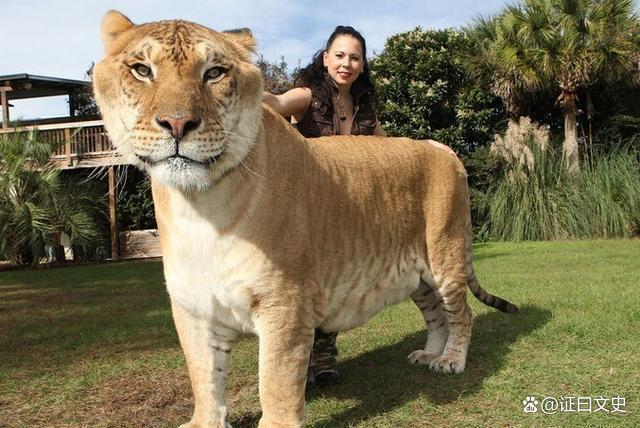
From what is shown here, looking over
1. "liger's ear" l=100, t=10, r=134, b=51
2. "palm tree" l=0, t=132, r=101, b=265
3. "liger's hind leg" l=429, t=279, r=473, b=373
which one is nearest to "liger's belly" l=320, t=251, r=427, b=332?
"liger's hind leg" l=429, t=279, r=473, b=373

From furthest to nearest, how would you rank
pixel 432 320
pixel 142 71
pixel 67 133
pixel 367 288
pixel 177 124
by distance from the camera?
pixel 67 133 < pixel 432 320 < pixel 367 288 < pixel 142 71 < pixel 177 124

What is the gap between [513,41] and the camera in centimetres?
1830

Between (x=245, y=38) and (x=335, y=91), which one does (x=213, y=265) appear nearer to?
(x=245, y=38)

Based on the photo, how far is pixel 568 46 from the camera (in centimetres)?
1747

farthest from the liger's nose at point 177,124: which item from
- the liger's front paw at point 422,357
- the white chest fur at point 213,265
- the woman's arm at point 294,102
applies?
the liger's front paw at point 422,357

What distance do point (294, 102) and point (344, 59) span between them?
47cm

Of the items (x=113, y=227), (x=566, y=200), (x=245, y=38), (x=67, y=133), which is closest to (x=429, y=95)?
(x=566, y=200)

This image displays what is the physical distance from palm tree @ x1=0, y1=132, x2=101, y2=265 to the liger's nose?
13.6 metres

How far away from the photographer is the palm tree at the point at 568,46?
17.4 m

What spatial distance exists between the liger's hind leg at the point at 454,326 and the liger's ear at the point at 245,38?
1.98 m

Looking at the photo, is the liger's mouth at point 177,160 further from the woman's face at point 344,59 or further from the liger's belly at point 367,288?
the woman's face at point 344,59

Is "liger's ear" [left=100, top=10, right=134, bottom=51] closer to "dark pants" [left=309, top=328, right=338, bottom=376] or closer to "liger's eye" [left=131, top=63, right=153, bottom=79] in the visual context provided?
"liger's eye" [left=131, top=63, right=153, bottom=79]

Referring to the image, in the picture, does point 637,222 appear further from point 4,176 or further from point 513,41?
point 4,176

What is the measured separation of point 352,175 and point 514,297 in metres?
3.92
